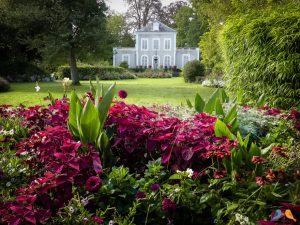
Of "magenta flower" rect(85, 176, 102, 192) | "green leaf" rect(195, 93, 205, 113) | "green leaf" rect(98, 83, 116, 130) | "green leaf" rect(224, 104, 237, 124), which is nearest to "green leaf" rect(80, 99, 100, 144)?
"green leaf" rect(98, 83, 116, 130)

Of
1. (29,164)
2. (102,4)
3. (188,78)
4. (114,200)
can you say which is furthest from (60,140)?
(188,78)

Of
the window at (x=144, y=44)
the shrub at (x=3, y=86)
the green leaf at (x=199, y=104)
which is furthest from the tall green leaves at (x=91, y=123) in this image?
the window at (x=144, y=44)

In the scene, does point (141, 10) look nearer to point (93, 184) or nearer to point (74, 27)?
point (74, 27)

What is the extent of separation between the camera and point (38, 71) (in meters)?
19.0

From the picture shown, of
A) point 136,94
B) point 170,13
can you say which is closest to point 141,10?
point 170,13

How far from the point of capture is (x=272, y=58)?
197 inches

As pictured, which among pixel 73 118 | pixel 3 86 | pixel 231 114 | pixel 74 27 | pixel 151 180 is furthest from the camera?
pixel 74 27

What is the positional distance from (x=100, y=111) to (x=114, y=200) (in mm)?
742

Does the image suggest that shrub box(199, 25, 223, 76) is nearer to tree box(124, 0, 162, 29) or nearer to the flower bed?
the flower bed

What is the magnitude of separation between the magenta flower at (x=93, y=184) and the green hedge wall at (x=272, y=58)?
4.01 meters

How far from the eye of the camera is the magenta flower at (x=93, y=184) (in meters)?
1.60

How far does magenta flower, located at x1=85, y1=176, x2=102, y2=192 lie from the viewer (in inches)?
63.0

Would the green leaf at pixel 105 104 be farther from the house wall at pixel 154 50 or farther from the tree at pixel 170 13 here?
the tree at pixel 170 13

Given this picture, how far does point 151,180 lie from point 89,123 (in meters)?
0.63
